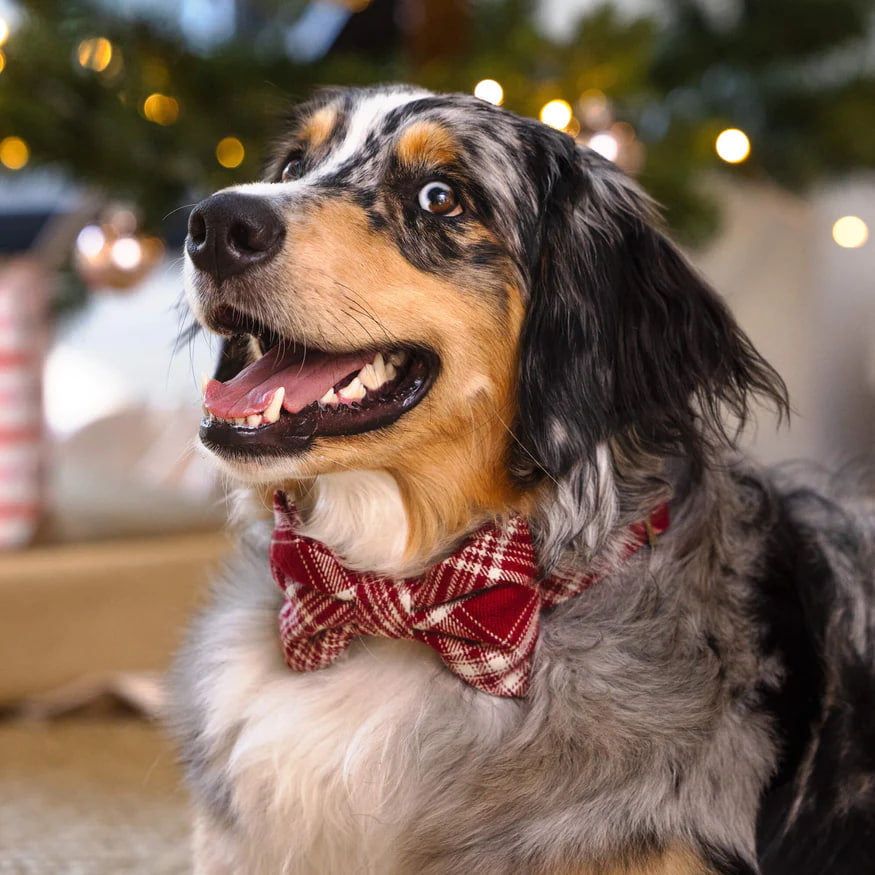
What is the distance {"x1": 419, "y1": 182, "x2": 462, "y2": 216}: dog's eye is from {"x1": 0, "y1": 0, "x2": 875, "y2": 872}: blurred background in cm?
53

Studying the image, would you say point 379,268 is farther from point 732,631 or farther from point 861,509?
point 861,509

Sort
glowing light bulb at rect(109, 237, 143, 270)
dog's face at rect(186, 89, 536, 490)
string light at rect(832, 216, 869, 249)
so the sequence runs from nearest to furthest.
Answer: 1. dog's face at rect(186, 89, 536, 490)
2. glowing light bulb at rect(109, 237, 143, 270)
3. string light at rect(832, 216, 869, 249)

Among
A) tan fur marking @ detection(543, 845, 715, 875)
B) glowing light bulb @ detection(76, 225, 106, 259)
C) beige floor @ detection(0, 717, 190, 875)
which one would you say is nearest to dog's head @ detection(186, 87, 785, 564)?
tan fur marking @ detection(543, 845, 715, 875)

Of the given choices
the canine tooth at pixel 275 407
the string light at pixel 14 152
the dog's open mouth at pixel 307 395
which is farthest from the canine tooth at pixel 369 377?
the string light at pixel 14 152

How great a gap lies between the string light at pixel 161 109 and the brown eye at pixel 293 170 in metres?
1.01

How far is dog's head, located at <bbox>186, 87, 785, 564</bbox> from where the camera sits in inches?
54.9

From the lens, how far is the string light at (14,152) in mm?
2576

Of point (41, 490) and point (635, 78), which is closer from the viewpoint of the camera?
point (635, 78)

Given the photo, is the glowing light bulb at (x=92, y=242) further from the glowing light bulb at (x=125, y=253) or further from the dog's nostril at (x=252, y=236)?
the dog's nostril at (x=252, y=236)

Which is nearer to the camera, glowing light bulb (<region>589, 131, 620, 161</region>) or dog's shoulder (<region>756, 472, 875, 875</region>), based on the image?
dog's shoulder (<region>756, 472, 875, 875</region>)

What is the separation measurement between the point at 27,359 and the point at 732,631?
204 centimetres

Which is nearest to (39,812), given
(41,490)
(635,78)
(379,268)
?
(41,490)

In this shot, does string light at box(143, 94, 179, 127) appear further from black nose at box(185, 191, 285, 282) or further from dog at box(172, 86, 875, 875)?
black nose at box(185, 191, 285, 282)

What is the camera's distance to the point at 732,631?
1.45 metres
